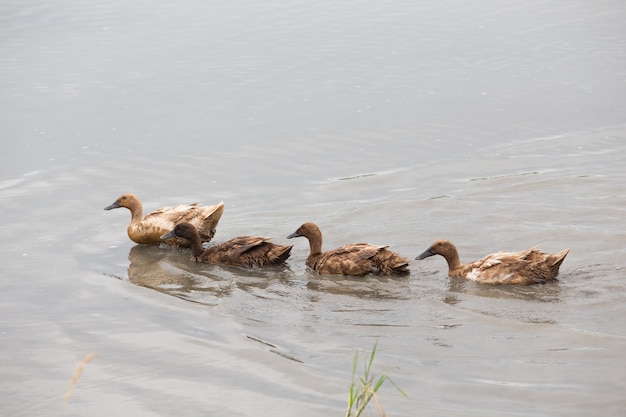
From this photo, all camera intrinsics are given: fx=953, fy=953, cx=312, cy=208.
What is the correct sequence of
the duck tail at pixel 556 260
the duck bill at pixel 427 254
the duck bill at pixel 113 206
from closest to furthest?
the duck tail at pixel 556 260 < the duck bill at pixel 427 254 < the duck bill at pixel 113 206

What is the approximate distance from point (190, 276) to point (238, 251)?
22.5 inches

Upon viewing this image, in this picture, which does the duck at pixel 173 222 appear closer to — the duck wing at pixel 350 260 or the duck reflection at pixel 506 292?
the duck wing at pixel 350 260

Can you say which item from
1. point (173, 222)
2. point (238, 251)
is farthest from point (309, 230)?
point (173, 222)

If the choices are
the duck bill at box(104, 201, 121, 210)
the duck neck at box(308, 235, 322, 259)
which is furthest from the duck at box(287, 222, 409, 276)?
the duck bill at box(104, 201, 121, 210)

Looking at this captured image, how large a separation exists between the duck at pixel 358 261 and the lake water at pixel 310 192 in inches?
5.7

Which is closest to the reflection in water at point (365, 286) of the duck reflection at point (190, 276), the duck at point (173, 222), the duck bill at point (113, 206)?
the duck reflection at point (190, 276)

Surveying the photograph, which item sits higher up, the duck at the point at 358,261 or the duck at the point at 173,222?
the duck at the point at 173,222

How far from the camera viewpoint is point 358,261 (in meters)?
9.53

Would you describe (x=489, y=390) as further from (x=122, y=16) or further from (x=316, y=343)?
(x=122, y=16)

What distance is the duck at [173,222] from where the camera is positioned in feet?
35.3

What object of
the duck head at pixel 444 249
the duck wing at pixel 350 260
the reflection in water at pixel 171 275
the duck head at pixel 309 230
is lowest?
the reflection in water at pixel 171 275

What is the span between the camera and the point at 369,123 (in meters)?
13.6

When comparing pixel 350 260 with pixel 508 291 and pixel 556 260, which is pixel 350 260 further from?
pixel 556 260

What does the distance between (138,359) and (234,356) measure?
818 mm
